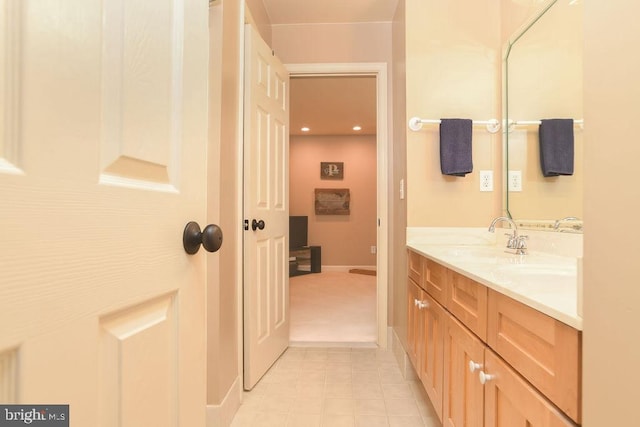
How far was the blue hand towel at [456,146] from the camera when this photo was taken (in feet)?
6.15

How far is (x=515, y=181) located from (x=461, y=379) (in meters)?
1.23

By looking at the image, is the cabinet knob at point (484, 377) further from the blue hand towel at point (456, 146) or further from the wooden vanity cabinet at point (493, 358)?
the blue hand towel at point (456, 146)

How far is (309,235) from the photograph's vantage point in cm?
570

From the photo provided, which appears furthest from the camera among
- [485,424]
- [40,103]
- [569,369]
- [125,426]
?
[485,424]

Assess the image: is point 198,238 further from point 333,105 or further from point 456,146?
point 333,105

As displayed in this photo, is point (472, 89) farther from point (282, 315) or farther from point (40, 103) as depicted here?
point (40, 103)

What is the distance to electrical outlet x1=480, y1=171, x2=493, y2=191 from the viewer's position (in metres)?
1.96

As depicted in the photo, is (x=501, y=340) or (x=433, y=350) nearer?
(x=501, y=340)

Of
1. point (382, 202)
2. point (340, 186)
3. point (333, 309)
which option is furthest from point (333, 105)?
point (333, 309)

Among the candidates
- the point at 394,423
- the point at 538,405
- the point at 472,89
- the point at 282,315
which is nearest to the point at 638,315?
the point at 538,405

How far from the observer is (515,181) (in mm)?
1806

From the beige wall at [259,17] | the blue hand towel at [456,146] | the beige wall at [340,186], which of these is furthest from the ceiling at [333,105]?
the blue hand towel at [456,146]

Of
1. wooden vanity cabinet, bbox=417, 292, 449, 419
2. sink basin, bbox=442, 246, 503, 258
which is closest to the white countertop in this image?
sink basin, bbox=442, 246, 503, 258

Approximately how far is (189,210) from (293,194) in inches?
200
